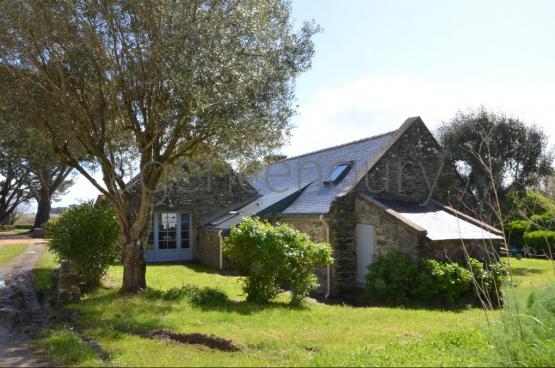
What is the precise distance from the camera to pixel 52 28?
10.7 meters

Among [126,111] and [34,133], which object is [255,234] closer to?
[126,111]

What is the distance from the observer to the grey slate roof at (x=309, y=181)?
17344 millimetres

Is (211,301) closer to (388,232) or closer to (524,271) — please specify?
(388,232)

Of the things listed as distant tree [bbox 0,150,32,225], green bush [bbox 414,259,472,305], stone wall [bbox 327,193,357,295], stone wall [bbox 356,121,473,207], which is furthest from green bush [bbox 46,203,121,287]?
distant tree [bbox 0,150,32,225]

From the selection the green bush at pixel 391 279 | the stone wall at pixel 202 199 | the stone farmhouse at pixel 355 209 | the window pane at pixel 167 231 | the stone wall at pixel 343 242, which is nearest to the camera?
the green bush at pixel 391 279

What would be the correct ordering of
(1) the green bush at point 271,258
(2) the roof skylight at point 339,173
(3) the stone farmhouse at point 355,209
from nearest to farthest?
(1) the green bush at point 271,258 < (3) the stone farmhouse at point 355,209 < (2) the roof skylight at point 339,173

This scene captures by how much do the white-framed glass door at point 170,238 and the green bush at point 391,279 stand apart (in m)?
11.5

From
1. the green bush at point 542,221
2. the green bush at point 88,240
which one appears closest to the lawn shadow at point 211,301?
the green bush at point 88,240

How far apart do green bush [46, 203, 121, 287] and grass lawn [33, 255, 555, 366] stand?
3.02 feet

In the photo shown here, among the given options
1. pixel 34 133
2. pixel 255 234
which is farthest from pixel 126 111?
pixel 255 234

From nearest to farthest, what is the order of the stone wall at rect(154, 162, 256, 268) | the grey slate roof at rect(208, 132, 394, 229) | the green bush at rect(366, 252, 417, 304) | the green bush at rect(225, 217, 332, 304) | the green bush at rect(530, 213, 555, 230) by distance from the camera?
the green bush at rect(530, 213, 555, 230)
the green bush at rect(225, 217, 332, 304)
the green bush at rect(366, 252, 417, 304)
the grey slate roof at rect(208, 132, 394, 229)
the stone wall at rect(154, 162, 256, 268)

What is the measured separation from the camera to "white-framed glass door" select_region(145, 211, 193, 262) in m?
22.6

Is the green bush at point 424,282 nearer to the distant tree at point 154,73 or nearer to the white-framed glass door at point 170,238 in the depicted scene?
the distant tree at point 154,73

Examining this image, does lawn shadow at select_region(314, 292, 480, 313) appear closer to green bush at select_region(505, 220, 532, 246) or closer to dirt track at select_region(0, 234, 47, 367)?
dirt track at select_region(0, 234, 47, 367)
